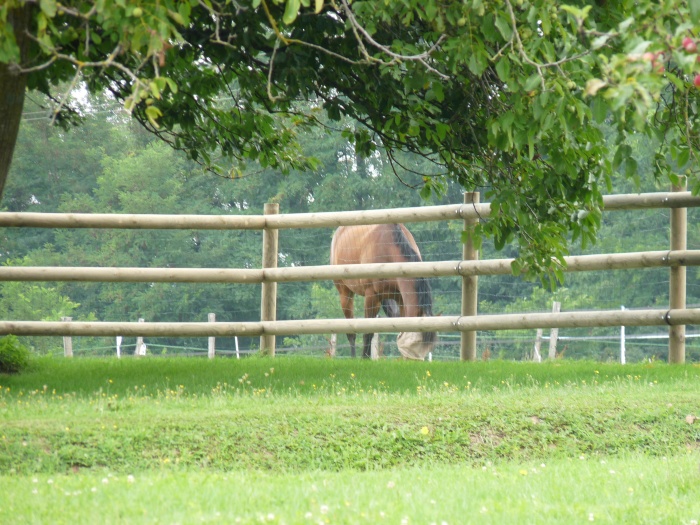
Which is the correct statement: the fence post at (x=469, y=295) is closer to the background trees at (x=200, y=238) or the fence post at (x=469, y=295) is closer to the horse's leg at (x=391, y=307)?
the horse's leg at (x=391, y=307)

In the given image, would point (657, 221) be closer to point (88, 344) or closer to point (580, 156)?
point (88, 344)

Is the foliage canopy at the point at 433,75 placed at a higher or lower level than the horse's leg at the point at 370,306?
higher

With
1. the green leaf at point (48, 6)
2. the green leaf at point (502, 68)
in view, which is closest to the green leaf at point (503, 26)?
the green leaf at point (502, 68)

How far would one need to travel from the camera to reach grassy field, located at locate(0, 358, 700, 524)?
3527 millimetres

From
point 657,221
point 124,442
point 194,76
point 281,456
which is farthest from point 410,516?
point 657,221

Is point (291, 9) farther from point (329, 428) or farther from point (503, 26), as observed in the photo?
point (329, 428)

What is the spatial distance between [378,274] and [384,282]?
3971 millimetres

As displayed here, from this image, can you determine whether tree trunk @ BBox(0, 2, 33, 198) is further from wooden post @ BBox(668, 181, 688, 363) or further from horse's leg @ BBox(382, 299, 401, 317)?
horse's leg @ BBox(382, 299, 401, 317)

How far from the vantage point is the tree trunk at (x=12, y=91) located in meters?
3.32

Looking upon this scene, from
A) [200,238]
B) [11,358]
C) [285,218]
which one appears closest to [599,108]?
[285,218]

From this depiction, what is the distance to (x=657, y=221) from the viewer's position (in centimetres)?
2461

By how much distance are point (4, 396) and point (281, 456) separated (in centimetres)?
251

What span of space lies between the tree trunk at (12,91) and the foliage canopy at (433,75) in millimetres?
11

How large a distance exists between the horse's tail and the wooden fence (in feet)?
9.65
